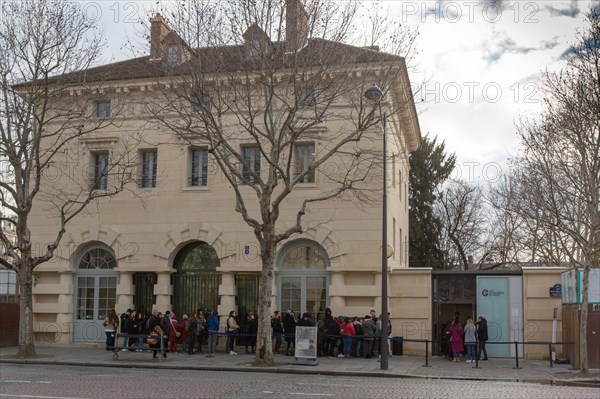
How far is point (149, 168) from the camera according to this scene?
3127cm

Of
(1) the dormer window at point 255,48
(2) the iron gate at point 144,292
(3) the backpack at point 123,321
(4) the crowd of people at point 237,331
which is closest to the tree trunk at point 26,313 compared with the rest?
(4) the crowd of people at point 237,331

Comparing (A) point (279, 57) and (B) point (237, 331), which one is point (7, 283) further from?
(A) point (279, 57)

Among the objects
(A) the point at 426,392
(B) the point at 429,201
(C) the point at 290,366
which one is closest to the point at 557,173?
(C) the point at 290,366

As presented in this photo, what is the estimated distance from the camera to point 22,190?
25281 millimetres

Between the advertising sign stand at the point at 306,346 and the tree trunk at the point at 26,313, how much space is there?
30.5 ft

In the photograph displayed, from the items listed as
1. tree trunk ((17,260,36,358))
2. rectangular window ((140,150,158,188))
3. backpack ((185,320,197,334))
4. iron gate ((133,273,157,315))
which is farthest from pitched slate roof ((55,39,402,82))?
iron gate ((133,273,157,315))

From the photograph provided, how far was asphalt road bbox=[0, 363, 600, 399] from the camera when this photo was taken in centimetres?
1431

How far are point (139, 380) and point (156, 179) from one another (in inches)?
582

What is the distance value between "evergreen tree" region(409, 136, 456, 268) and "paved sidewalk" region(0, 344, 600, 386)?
84.3ft

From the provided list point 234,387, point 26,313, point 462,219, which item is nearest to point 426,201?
point 462,219

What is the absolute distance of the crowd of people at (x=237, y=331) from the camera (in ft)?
85.1

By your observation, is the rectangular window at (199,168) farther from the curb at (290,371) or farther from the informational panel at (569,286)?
the informational panel at (569,286)

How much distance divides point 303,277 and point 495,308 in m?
7.41

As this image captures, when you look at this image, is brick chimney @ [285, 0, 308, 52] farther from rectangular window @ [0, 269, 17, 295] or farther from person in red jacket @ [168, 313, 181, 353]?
rectangular window @ [0, 269, 17, 295]
